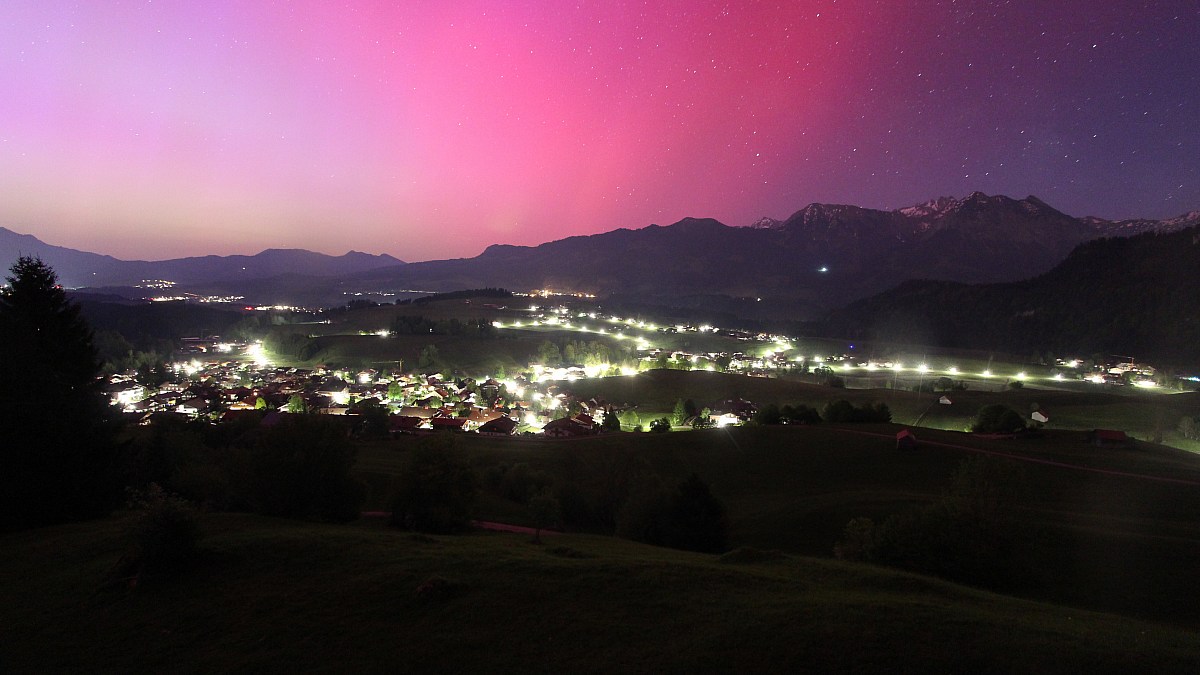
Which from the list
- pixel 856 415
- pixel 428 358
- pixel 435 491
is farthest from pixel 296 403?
pixel 856 415

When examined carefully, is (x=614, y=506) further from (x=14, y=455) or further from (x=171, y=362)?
(x=171, y=362)

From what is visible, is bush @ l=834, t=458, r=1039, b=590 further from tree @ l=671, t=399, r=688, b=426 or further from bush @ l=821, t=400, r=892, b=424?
tree @ l=671, t=399, r=688, b=426

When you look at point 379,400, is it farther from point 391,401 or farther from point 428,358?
point 428,358

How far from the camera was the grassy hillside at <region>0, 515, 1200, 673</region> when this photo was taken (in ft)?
29.2

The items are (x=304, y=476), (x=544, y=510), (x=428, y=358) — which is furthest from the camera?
(x=428, y=358)

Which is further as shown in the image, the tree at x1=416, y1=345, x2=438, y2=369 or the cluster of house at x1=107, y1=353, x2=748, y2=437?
the tree at x1=416, y1=345, x2=438, y2=369

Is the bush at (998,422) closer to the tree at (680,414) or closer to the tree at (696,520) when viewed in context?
the tree at (680,414)

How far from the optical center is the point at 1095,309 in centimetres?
14675

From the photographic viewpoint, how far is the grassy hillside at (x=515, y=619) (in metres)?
8.90

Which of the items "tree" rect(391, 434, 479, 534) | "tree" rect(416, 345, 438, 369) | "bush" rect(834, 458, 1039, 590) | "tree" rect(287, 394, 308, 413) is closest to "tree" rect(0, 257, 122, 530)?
"tree" rect(391, 434, 479, 534)

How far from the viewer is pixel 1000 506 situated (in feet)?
63.2

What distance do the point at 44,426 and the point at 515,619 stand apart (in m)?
21.3

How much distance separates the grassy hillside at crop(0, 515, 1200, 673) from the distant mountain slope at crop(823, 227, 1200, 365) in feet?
483

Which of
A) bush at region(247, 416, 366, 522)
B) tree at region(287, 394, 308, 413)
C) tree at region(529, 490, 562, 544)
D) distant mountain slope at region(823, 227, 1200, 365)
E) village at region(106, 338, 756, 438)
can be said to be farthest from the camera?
distant mountain slope at region(823, 227, 1200, 365)
